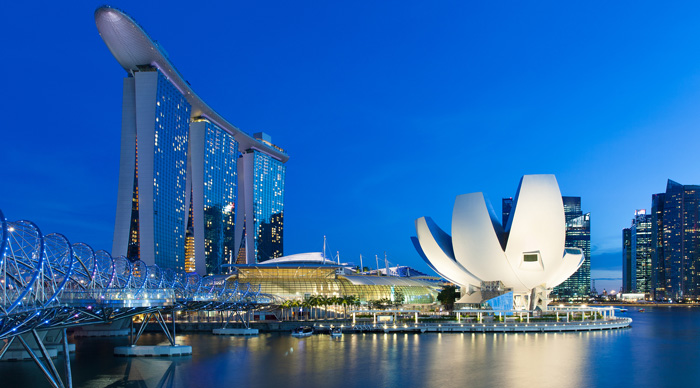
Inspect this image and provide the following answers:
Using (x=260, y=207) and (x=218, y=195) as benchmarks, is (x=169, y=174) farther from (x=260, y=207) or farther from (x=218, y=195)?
→ (x=260, y=207)

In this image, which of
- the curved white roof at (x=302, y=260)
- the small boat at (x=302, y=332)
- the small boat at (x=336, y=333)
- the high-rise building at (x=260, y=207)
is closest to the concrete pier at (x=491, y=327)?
the small boat at (x=336, y=333)

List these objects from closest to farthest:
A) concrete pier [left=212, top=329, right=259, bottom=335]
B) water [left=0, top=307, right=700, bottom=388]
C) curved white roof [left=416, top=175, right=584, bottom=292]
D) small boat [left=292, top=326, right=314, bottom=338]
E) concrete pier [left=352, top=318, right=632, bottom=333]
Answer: water [left=0, top=307, right=700, bottom=388]
small boat [left=292, top=326, right=314, bottom=338]
concrete pier [left=352, top=318, right=632, bottom=333]
concrete pier [left=212, top=329, right=259, bottom=335]
curved white roof [left=416, top=175, right=584, bottom=292]

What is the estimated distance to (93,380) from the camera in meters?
31.0

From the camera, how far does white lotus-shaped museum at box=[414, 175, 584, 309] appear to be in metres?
64.4

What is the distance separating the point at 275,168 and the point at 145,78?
221 feet

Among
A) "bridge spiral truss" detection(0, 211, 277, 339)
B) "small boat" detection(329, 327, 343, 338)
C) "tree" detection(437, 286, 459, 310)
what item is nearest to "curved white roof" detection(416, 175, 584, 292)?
"tree" detection(437, 286, 459, 310)

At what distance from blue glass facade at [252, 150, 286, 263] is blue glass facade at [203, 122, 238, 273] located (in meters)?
11.3

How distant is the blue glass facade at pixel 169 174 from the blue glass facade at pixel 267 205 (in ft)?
145

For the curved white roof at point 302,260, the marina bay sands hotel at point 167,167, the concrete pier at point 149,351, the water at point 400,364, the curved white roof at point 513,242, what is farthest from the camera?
the curved white roof at point 302,260

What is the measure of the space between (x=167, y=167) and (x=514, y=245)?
4969cm

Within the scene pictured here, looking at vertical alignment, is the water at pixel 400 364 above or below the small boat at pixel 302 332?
above

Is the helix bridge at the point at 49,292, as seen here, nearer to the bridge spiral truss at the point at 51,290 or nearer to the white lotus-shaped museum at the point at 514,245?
the bridge spiral truss at the point at 51,290

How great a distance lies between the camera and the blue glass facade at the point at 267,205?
470ft

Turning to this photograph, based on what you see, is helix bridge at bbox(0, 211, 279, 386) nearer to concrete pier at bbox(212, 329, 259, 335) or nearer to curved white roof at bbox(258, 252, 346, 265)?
concrete pier at bbox(212, 329, 259, 335)
